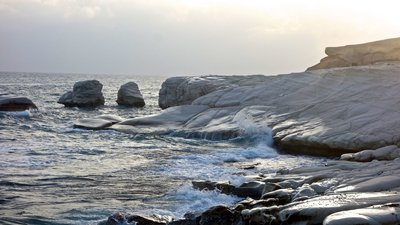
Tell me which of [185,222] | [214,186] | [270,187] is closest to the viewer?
[185,222]

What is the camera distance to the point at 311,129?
2555cm

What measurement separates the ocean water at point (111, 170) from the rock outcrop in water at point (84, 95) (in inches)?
869

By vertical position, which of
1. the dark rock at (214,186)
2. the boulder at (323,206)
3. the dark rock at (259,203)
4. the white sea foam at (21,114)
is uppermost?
the boulder at (323,206)

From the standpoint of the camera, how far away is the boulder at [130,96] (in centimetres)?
5862

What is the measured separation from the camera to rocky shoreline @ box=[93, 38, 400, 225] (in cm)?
1038

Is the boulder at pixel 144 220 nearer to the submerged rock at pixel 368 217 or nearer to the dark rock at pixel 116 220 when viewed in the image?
the dark rock at pixel 116 220

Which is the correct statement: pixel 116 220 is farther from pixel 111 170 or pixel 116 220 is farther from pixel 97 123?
pixel 97 123

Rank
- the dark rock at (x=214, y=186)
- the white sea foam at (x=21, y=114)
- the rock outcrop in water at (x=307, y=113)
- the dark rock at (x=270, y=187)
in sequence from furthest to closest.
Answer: the white sea foam at (x=21, y=114) < the rock outcrop in water at (x=307, y=113) < the dark rock at (x=214, y=186) < the dark rock at (x=270, y=187)

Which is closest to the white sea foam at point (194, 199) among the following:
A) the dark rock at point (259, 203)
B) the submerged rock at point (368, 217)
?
the dark rock at point (259, 203)

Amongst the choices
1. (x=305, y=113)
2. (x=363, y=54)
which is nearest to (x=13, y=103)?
(x=305, y=113)

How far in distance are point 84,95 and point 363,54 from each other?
28946 millimetres

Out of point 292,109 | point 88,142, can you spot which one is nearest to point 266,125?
point 292,109

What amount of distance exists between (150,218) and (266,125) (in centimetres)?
1785

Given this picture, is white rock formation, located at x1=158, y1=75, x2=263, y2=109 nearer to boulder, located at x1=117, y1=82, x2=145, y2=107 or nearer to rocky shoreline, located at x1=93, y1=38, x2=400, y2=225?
rocky shoreline, located at x1=93, y1=38, x2=400, y2=225
